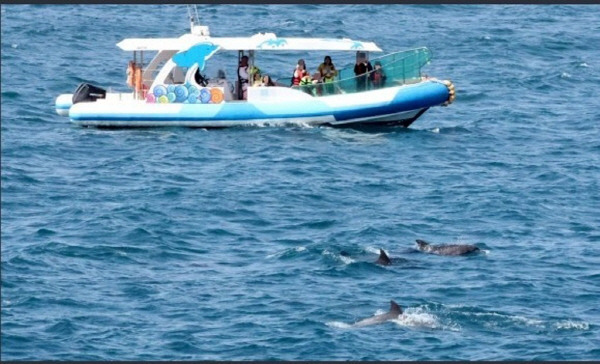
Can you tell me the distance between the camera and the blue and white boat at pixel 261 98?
5725cm

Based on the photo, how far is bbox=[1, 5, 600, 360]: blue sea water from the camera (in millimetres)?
38531

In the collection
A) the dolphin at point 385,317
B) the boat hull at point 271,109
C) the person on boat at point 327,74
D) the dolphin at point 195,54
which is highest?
the dolphin at point 195,54

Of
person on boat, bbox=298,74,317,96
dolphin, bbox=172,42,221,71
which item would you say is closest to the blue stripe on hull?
person on boat, bbox=298,74,317,96

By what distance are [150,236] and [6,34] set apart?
1309 inches

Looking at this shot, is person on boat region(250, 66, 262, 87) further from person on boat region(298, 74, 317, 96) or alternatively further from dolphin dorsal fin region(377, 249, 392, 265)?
dolphin dorsal fin region(377, 249, 392, 265)

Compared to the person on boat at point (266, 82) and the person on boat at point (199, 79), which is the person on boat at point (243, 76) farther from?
the person on boat at point (199, 79)

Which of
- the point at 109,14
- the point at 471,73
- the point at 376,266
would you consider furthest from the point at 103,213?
the point at 109,14

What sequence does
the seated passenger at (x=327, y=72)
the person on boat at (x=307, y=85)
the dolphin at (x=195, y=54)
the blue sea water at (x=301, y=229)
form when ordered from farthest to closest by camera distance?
the seated passenger at (x=327, y=72) < the person on boat at (x=307, y=85) < the dolphin at (x=195, y=54) < the blue sea water at (x=301, y=229)

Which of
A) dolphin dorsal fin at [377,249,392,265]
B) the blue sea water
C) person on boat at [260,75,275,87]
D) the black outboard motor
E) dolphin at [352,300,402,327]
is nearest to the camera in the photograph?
the blue sea water

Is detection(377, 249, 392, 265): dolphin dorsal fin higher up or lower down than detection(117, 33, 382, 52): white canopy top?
lower down

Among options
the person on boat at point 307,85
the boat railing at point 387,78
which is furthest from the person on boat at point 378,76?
the person on boat at point 307,85

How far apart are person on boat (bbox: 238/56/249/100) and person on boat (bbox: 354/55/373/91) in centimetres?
355

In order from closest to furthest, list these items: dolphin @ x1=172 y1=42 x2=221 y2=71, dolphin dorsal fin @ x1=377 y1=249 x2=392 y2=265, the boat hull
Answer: dolphin dorsal fin @ x1=377 y1=249 x2=392 y2=265 < the boat hull < dolphin @ x1=172 y1=42 x2=221 y2=71

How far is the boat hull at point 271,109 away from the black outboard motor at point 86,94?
2.00ft
